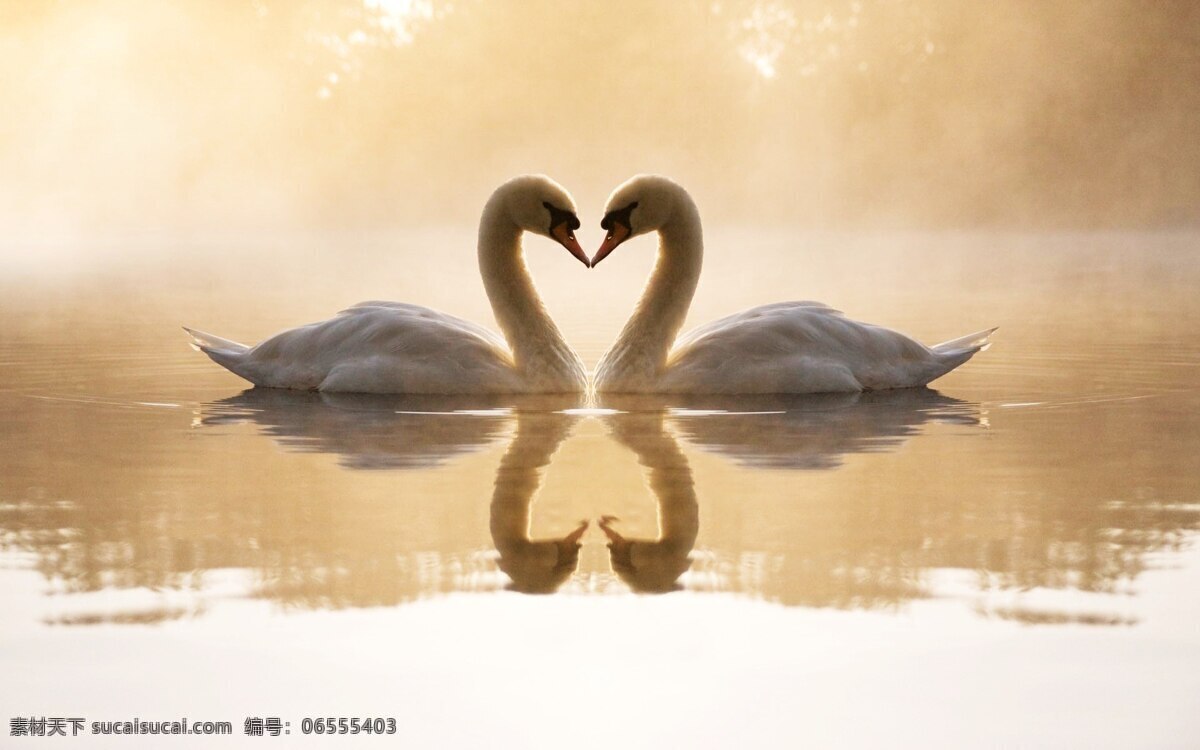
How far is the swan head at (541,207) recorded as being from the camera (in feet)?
32.3

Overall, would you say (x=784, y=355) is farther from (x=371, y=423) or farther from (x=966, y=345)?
(x=371, y=423)

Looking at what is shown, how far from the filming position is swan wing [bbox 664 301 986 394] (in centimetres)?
955

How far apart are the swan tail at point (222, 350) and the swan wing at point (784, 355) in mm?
2700

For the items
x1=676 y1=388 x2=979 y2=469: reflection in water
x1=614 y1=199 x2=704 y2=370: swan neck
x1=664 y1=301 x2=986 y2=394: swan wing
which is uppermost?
x1=614 y1=199 x2=704 y2=370: swan neck

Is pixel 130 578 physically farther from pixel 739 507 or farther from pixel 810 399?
pixel 810 399

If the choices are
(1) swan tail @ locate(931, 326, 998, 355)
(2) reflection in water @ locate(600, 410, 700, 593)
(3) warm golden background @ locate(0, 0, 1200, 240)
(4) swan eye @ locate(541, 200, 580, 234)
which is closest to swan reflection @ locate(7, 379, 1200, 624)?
(2) reflection in water @ locate(600, 410, 700, 593)

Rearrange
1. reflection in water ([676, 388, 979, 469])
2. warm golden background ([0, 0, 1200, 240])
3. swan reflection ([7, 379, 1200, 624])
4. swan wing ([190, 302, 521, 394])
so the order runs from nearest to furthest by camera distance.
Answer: swan reflection ([7, 379, 1200, 624]), reflection in water ([676, 388, 979, 469]), swan wing ([190, 302, 521, 394]), warm golden background ([0, 0, 1200, 240])

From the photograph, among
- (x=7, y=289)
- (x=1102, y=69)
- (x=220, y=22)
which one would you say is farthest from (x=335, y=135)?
(x=7, y=289)

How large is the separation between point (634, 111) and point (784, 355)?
101014 mm

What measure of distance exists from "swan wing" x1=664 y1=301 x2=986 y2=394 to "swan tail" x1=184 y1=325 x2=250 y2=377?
270 cm

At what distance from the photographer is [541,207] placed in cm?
993

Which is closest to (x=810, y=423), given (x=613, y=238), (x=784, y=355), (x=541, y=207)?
(x=784, y=355)

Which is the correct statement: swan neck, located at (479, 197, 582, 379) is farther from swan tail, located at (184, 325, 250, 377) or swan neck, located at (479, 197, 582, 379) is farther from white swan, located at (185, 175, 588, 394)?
swan tail, located at (184, 325, 250, 377)

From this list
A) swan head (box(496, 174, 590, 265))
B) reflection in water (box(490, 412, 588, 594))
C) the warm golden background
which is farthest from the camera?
the warm golden background
